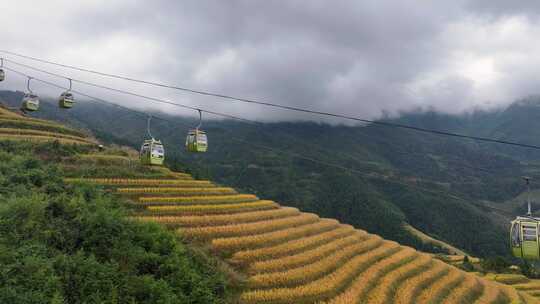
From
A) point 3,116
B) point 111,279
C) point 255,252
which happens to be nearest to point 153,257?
point 111,279

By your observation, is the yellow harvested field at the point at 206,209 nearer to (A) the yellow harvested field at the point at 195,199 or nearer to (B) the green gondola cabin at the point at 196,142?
(A) the yellow harvested field at the point at 195,199

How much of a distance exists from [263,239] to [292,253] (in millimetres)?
2403

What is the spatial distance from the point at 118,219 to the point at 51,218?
3.24 m

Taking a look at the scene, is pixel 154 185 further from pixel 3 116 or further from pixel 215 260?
pixel 3 116

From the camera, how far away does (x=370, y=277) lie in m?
29.5

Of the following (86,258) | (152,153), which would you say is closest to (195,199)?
(152,153)

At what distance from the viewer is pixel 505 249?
173 m

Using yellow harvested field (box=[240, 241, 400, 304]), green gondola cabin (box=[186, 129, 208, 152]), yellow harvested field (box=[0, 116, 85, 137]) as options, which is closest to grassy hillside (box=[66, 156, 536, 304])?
yellow harvested field (box=[240, 241, 400, 304])

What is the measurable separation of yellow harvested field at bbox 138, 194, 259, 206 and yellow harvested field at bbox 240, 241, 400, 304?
13865 mm

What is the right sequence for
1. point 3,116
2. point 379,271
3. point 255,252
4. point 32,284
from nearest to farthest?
point 32,284 → point 255,252 → point 379,271 → point 3,116

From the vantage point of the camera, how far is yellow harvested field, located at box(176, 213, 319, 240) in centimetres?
2647

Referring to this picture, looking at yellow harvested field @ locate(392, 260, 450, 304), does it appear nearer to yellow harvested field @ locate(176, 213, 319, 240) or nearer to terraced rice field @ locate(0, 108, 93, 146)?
yellow harvested field @ locate(176, 213, 319, 240)

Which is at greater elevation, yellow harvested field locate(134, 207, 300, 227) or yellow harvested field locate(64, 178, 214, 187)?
yellow harvested field locate(64, 178, 214, 187)

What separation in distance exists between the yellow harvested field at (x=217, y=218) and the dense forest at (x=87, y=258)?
13.7 ft
